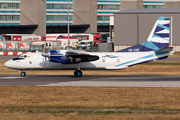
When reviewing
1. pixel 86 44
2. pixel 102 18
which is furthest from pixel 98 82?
pixel 102 18

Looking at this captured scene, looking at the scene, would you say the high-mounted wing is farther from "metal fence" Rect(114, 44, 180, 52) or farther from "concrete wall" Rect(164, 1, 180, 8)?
"concrete wall" Rect(164, 1, 180, 8)

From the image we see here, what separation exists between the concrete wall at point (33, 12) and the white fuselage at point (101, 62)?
85.3m

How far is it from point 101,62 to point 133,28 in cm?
4511

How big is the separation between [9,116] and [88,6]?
110m

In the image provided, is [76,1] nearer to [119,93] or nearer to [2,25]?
[2,25]

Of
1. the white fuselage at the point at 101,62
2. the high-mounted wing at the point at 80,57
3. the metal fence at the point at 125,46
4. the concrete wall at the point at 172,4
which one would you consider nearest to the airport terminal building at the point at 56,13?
the concrete wall at the point at 172,4

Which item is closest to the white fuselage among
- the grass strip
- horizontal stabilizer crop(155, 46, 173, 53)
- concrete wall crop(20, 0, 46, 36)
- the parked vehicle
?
horizontal stabilizer crop(155, 46, 173, 53)

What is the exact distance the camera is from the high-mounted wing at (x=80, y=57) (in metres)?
31.8

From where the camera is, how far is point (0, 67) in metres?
45.5

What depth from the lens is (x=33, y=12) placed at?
379 ft

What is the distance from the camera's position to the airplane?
3209cm

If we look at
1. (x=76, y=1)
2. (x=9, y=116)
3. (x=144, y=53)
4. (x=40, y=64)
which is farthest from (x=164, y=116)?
(x=76, y=1)

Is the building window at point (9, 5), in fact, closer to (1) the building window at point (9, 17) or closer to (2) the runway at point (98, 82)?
(1) the building window at point (9, 17)

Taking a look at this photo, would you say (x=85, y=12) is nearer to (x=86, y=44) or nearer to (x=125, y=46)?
(x=86, y=44)
